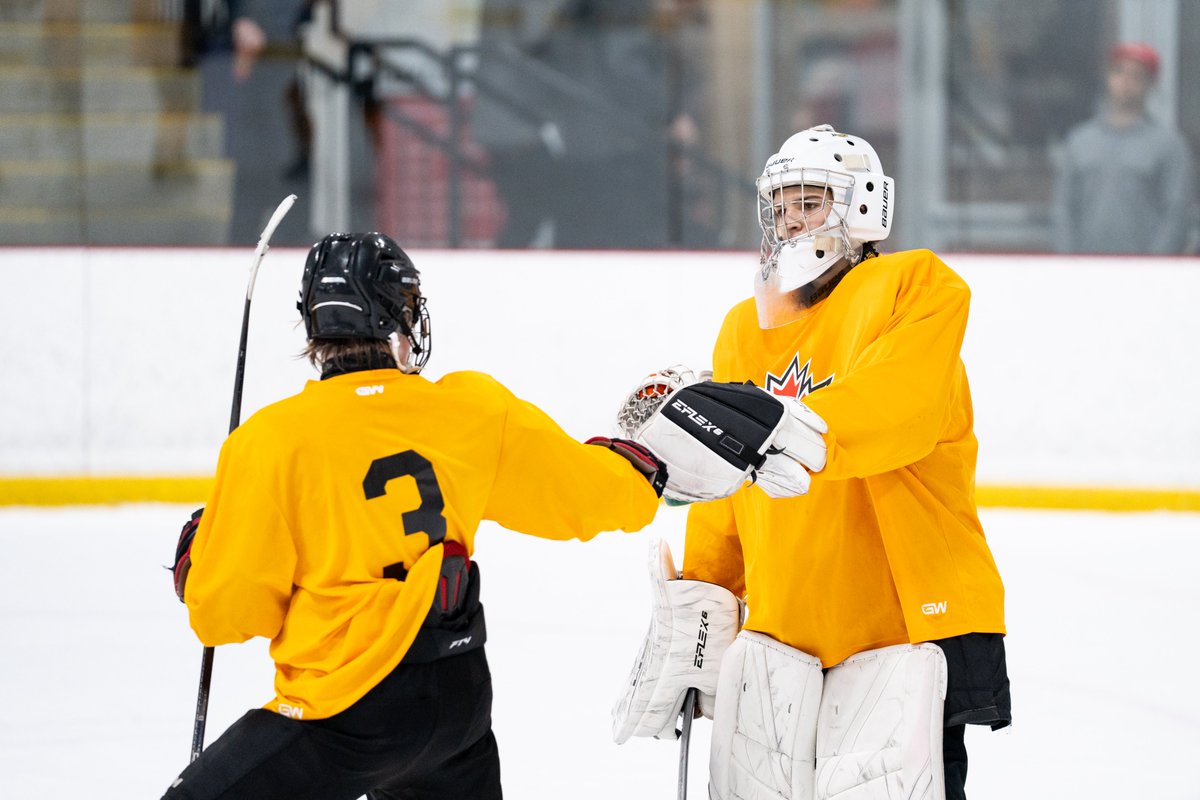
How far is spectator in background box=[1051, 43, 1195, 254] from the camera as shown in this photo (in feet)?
19.3

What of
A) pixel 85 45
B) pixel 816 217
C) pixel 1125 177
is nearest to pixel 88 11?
pixel 85 45

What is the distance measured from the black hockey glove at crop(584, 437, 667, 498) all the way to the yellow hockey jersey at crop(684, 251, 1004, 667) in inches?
7.6

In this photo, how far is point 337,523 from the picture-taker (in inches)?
66.6

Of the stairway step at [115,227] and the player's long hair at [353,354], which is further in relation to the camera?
the stairway step at [115,227]

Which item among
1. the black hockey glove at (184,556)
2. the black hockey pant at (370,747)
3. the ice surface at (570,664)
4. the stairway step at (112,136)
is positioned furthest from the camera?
the stairway step at (112,136)

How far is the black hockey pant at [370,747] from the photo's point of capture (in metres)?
1.68

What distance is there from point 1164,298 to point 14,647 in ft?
13.2

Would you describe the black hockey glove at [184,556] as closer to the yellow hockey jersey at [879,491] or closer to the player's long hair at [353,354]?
the player's long hair at [353,354]

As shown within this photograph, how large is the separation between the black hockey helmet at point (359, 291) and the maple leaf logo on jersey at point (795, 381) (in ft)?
1.54

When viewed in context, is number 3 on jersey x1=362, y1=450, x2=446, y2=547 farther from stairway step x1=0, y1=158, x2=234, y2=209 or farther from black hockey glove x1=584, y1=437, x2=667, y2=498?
stairway step x1=0, y1=158, x2=234, y2=209

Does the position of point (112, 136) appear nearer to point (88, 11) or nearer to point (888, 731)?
point (88, 11)

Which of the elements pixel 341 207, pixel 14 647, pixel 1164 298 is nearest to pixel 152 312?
pixel 341 207

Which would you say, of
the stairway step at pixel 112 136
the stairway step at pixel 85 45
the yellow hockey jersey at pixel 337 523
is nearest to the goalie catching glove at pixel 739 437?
the yellow hockey jersey at pixel 337 523

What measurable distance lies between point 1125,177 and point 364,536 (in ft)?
16.2
